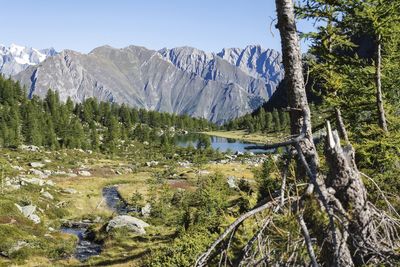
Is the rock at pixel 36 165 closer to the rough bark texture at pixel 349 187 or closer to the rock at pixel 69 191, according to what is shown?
the rock at pixel 69 191

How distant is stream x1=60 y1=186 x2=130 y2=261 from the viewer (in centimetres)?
3829

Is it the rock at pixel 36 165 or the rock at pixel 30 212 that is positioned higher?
the rock at pixel 36 165

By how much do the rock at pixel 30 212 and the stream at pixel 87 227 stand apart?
10.1 ft

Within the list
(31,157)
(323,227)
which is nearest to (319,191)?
(323,227)

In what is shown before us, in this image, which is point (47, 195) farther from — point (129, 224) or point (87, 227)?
point (129, 224)

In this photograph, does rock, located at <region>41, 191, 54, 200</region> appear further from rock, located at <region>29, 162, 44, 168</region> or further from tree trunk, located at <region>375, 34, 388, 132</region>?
tree trunk, located at <region>375, 34, 388, 132</region>

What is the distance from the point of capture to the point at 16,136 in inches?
5027

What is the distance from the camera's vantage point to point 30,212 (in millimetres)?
49656

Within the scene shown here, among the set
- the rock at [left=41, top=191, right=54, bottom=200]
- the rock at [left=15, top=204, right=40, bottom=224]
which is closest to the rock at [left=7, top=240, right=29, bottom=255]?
the rock at [left=15, top=204, right=40, bottom=224]

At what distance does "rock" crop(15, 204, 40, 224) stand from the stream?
3081mm

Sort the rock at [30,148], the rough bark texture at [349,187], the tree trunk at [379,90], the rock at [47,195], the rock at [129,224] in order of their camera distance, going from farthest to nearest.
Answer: the rock at [30,148], the rock at [47,195], the rock at [129,224], the tree trunk at [379,90], the rough bark texture at [349,187]

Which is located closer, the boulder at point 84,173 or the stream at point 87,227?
the stream at point 87,227

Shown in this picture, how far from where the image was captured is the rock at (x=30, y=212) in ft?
159

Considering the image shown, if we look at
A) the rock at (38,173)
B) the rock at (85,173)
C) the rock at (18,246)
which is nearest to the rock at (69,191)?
the rock at (38,173)
